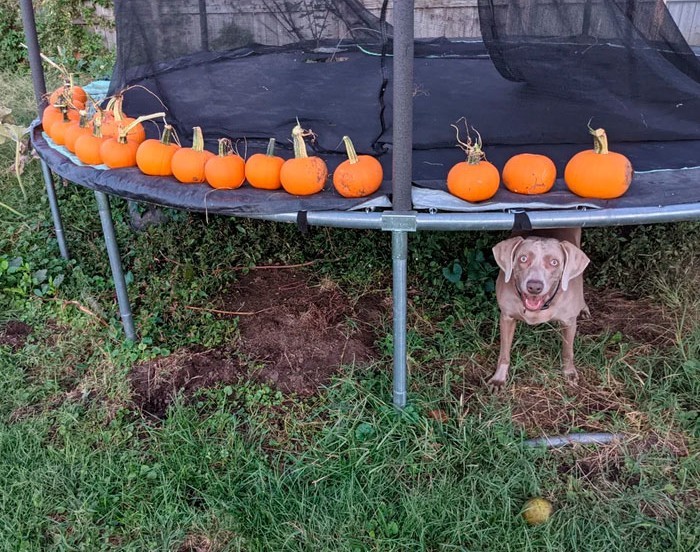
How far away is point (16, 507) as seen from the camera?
2.23 metres

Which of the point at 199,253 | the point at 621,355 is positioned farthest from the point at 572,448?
the point at 199,253

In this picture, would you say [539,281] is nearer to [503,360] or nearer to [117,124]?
[503,360]

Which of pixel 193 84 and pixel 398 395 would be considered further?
pixel 193 84

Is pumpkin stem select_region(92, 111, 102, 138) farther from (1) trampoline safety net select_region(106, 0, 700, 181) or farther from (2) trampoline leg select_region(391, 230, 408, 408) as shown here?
(2) trampoline leg select_region(391, 230, 408, 408)

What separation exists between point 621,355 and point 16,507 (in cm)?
250

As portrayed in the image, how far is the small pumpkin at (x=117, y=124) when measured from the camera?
2.67m

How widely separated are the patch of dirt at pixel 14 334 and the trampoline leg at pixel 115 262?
0.53 metres

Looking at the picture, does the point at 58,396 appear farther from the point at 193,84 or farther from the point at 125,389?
the point at 193,84

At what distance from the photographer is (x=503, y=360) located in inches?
107

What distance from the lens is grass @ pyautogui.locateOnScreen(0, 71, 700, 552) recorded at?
213 centimetres

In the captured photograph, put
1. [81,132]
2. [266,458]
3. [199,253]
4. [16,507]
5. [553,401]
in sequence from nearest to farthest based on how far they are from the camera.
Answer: [16,507], [266,458], [553,401], [81,132], [199,253]


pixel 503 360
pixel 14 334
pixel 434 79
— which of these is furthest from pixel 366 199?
pixel 434 79

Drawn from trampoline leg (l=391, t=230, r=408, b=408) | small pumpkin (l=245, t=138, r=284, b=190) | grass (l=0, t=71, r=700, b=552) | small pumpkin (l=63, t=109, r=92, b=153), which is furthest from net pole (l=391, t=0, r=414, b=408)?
small pumpkin (l=63, t=109, r=92, b=153)

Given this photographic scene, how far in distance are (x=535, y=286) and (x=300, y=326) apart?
4.10 ft
